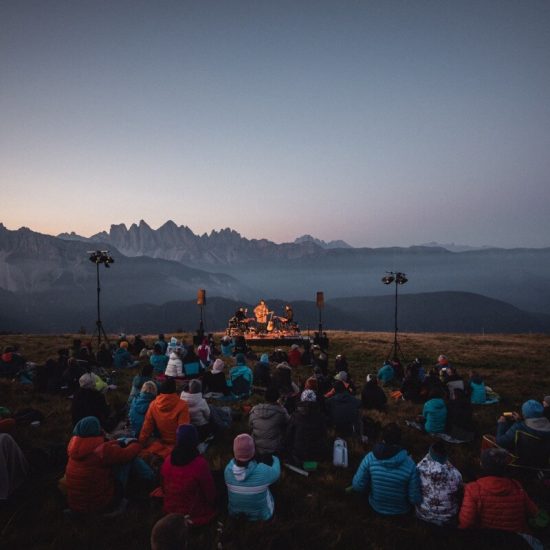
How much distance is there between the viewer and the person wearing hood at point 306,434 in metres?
6.64

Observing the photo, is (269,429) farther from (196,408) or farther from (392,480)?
(392,480)

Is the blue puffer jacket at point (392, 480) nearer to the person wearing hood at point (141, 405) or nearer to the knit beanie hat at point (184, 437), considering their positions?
the knit beanie hat at point (184, 437)

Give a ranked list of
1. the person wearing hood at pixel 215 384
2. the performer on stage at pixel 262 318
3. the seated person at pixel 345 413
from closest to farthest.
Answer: the seated person at pixel 345 413 < the person wearing hood at pixel 215 384 < the performer on stage at pixel 262 318

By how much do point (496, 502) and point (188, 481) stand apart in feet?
13.2

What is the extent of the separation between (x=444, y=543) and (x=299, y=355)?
11747mm

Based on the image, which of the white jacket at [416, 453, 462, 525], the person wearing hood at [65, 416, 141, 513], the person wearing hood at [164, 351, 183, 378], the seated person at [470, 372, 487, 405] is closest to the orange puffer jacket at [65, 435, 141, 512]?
the person wearing hood at [65, 416, 141, 513]

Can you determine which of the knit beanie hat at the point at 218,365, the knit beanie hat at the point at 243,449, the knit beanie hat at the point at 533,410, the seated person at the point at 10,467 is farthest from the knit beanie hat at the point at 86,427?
the knit beanie hat at the point at 533,410

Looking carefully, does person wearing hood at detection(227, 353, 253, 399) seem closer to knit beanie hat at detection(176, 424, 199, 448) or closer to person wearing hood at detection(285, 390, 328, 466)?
person wearing hood at detection(285, 390, 328, 466)

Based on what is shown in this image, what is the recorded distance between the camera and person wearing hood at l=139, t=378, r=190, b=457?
6.67 metres

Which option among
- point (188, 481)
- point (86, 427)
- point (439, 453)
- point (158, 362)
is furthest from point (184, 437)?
point (158, 362)

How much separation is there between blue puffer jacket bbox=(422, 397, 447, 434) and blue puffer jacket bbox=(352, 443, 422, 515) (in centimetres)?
364

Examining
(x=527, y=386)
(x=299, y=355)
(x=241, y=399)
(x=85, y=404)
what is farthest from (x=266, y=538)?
(x=527, y=386)

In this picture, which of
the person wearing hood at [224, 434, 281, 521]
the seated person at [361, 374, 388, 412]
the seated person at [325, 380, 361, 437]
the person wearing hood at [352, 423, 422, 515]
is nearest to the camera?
the person wearing hood at [224, 434, 281, 521]

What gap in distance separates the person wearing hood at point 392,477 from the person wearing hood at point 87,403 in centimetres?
570
